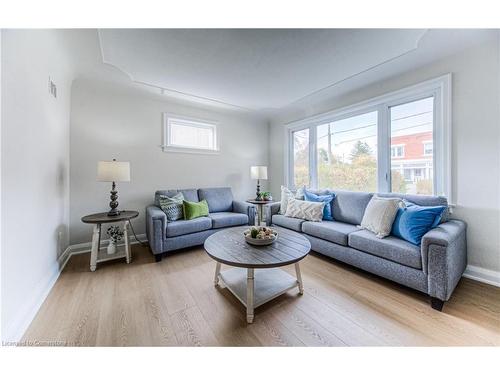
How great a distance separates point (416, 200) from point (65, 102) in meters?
4.27

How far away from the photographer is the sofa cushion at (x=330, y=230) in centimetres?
215

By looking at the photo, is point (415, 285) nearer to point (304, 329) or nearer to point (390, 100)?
point (304, 329)

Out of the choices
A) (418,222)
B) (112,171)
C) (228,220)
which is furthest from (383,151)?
(112,171)

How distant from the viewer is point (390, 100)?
8.34 feet

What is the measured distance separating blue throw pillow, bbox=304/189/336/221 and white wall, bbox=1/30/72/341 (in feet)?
9.84

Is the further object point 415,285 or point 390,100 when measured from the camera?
point 390,100

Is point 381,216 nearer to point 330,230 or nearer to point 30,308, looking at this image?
point 330,230

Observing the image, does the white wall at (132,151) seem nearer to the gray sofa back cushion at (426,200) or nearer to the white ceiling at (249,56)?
the white ceiling at (249,56)

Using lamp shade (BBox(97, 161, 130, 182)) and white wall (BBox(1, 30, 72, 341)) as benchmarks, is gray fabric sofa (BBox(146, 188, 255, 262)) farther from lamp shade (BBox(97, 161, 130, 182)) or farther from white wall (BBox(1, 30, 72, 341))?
white wall (BBox(1, 30, 72, 341))

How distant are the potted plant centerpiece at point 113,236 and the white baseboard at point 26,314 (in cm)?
59

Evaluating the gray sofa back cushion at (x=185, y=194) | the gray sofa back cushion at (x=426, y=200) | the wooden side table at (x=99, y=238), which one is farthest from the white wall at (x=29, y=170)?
the gray sofa back cushion at (x=426, y=200)

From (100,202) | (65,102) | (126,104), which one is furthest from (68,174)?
(126,104)
